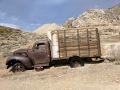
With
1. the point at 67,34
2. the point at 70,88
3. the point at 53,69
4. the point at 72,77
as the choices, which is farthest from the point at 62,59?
the point at 70,88

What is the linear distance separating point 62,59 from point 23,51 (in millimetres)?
2455

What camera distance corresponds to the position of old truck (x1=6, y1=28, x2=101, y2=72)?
33.3 feet

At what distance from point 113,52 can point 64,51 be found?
3.14 m

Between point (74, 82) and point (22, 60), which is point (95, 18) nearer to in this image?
point (22, 60)

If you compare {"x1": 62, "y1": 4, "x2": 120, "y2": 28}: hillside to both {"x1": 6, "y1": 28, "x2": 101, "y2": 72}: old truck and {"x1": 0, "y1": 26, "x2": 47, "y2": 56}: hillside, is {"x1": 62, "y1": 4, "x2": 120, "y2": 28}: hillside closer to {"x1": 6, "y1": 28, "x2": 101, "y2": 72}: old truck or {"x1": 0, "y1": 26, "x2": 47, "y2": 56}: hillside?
{"x1": 0, "y1": 26, "x2": 47, "y2": 56}: hillside

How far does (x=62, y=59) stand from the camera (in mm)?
10250

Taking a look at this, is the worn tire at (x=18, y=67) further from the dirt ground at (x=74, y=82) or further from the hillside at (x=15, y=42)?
the hillside at (x=15, y=42)

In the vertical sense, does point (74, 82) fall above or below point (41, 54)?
below

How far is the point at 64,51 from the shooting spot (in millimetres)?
10164

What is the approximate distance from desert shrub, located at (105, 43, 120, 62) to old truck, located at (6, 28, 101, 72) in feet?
3.31

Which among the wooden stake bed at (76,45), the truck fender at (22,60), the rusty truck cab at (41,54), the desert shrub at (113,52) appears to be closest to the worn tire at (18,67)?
the truck fender at (22,60)

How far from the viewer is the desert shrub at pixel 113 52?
10.6 meters

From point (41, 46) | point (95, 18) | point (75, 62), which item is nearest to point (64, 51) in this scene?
point (75, 62)

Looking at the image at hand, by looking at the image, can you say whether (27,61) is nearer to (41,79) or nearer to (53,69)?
(53,69)
